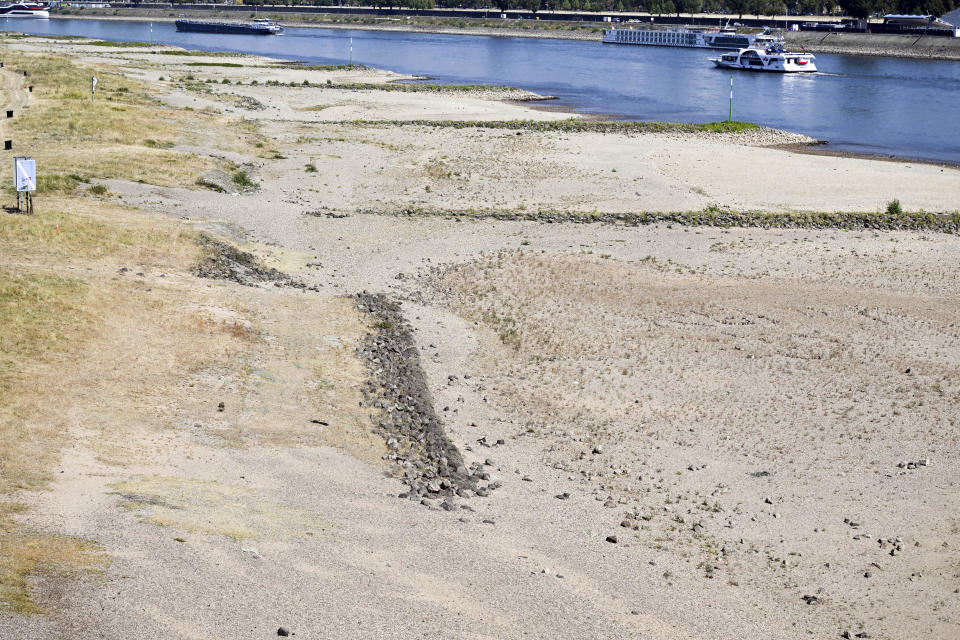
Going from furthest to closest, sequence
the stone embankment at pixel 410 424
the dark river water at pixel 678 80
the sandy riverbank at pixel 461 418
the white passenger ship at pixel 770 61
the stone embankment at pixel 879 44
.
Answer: the stone embankment at pixel 879 44, the white passenger ship at pixel 770 61, the dark river water at pixel 678 80, the stone embankment at pixel 410 424, the sandy riverbank at pixel 461 418

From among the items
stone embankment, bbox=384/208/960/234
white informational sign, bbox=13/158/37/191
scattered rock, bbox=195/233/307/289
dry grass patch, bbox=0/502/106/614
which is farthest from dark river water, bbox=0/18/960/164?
dry grass patch, bbox=0/502/106/614

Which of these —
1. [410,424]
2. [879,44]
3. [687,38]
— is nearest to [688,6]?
[687,38]

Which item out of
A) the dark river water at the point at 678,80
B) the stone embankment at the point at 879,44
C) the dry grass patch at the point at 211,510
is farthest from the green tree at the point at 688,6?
the dry grass patch at the point at 211,510

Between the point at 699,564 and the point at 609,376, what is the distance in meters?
8.57

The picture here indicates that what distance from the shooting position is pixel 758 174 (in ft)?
165

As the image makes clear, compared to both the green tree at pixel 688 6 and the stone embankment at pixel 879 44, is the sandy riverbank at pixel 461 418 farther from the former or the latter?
the green tree at pixel 688 6

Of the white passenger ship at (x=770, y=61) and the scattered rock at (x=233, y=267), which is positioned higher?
the white passenger ship at (x=770, y=61)

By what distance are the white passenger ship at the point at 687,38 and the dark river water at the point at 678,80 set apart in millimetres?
2191

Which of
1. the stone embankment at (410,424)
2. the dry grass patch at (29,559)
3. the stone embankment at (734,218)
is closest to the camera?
the dry grass patch at (29,559)

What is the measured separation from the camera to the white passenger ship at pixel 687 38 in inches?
5645

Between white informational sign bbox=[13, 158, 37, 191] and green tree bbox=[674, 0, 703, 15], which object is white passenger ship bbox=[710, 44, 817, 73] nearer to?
green tree bbox=[674, 0, 703, 15]

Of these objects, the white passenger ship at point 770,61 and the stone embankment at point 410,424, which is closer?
the stone embankment at point 410,424

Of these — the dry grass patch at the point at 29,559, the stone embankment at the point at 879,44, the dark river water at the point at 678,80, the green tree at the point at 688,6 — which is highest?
the green tree at the point at 688,6

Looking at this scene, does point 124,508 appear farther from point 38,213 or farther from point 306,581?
point 38,213
